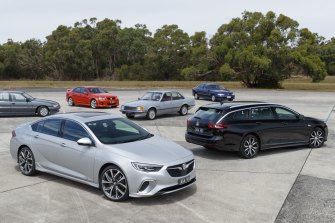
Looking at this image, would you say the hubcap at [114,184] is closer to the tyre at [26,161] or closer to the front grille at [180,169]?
the front grille at [180,169]

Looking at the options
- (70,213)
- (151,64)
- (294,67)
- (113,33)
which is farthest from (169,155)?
(113,33)

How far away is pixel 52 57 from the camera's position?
274 ft

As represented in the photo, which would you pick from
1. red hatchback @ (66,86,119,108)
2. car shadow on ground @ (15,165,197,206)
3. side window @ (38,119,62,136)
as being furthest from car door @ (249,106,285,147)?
red hatchback @ (66,86,119,108)

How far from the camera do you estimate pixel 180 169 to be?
7.44 meters

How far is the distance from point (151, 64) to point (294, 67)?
31566 millimetres

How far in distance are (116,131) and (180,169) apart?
1.73m

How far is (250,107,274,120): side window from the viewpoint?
11578mm

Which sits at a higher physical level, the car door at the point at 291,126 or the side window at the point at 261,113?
the side window at the point at 261,113

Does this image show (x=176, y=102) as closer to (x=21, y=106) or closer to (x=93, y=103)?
(x=93, y=103)

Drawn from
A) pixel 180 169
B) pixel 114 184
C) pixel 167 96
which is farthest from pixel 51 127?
pixel 167 96

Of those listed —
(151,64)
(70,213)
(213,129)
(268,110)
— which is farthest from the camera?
(151,64)

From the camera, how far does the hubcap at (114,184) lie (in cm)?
734

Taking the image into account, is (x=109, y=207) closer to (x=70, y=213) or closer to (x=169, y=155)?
(x=70, y=213)

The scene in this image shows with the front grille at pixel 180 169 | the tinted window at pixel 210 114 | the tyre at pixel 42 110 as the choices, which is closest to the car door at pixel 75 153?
the front grille at pixel 180 169
